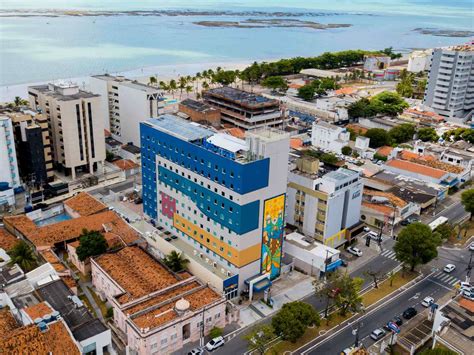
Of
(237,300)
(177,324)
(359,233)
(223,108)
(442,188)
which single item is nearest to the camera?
(177,324)

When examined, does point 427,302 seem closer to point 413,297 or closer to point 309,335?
point 413,297

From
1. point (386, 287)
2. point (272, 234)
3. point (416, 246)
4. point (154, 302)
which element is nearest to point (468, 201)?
point (416, 246)

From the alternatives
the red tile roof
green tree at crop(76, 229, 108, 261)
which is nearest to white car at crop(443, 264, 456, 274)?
the red tile roof

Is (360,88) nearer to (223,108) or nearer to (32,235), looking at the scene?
(223,108)

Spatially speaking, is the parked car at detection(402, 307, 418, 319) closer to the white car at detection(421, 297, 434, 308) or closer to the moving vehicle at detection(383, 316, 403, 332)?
the moving vehicle at detection(383, 316, 403, 332)

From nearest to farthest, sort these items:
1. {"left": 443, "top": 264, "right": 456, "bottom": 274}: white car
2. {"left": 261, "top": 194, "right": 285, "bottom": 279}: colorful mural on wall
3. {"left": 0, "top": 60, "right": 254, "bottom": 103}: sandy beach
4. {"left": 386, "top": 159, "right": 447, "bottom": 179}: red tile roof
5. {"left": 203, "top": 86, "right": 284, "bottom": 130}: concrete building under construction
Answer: {"left": 261, "top": 194, "right": 285, "bottom": 279}: colorful mural on wall
{"left": 443, "top": 264, "right": 456, "bottom": 274}: white car
{"left": 386, "top": 159, "right": 447, "bottom": 179}: red tile roof
{"left": 203, "top": 86, "right": 284, "bottom": 130}: concrete building under construction
{"left": 0, "top": 60, "right": 254, "bottom": 103}: sandy beach

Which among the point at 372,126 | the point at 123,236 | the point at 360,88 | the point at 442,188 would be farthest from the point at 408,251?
the point at 360,88
